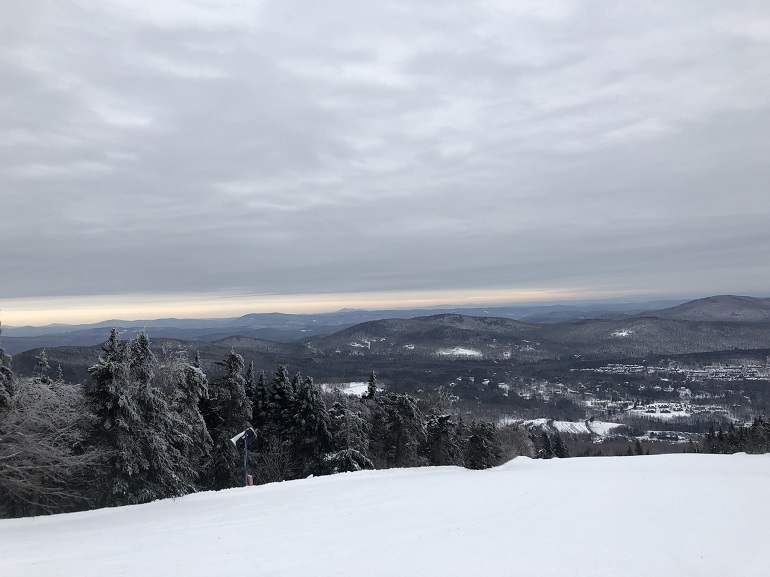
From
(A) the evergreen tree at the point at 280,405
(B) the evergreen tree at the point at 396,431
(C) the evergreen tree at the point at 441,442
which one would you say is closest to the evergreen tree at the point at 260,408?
(A) the evergreen tree at the point at 280,405

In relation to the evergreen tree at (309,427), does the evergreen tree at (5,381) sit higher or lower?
higher

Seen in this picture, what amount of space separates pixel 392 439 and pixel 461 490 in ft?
77.4

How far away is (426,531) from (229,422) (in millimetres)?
23236

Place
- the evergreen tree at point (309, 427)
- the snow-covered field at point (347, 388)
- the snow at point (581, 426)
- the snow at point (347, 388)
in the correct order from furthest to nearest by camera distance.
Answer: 1. the snow at point (581, 426)
2. the snow at point (347, 388)
3. the snow-covered field at point (347, 388)
4. the evergreen tree at point (309, 427)

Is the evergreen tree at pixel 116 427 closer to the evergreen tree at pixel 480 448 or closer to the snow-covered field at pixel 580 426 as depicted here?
the evergreen tree at pixel 480 448

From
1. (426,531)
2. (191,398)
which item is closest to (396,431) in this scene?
(191,398)

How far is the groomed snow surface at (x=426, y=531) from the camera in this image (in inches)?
336

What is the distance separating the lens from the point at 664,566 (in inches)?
336

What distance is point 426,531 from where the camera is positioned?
10.8 m

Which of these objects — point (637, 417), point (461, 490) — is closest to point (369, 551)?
point (461, 490)

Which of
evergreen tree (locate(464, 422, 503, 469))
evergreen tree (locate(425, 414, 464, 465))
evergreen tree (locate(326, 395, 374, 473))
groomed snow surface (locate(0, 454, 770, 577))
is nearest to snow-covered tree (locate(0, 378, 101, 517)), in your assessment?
groomed snow surface (locate(0, 454, 770, 577))

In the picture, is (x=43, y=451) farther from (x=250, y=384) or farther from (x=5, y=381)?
(x=250, y=384)

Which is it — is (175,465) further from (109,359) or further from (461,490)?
(461,490)

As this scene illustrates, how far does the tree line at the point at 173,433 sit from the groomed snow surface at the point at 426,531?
4578mm
